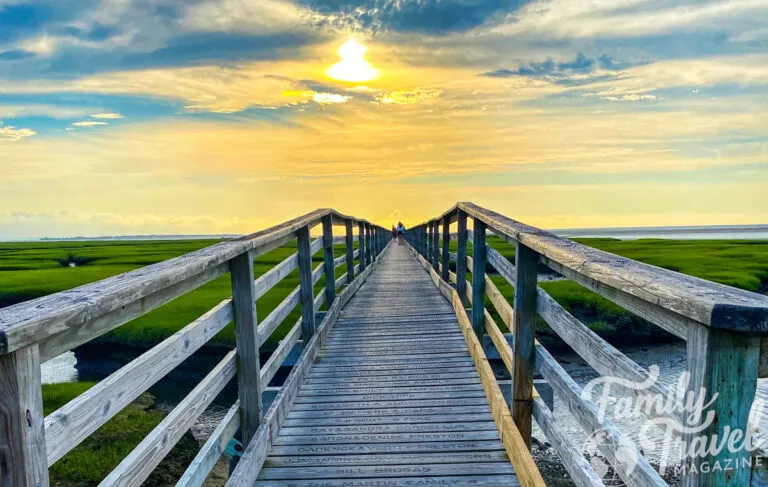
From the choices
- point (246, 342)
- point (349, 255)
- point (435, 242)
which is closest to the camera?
point (246, 342)

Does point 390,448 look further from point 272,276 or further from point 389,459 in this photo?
point 272,276

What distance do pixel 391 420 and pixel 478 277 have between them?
86.5 inches

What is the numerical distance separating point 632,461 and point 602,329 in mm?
13843

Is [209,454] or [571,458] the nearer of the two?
[571,458]

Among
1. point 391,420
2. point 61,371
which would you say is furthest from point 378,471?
point 61,371

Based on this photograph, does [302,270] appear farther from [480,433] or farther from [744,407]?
[744,407]

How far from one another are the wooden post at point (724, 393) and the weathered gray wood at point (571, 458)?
0.92 meters

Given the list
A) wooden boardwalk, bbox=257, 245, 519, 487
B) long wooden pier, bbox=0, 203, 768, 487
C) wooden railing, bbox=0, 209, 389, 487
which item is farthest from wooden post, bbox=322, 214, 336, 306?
wooden railing, bbox=0, 209, 389, 487

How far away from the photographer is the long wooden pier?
1.34 meters

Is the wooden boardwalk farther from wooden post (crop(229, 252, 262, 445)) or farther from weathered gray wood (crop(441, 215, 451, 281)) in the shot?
weathered gray wood (crop(441, 215, 451, 281))

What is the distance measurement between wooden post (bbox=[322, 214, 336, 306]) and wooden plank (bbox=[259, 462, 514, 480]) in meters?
4.19

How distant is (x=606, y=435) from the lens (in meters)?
2.24

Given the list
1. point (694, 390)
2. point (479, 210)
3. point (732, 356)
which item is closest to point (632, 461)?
point (694, 390)

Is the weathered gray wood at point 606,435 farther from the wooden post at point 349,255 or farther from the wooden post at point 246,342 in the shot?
the wooden post at point 349,255
